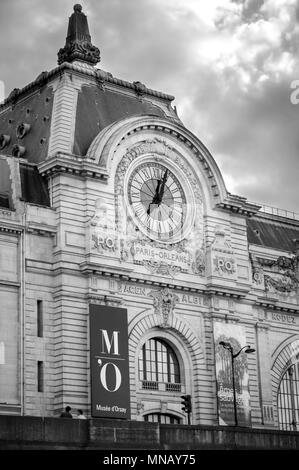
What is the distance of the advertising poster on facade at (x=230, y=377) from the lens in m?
73.8

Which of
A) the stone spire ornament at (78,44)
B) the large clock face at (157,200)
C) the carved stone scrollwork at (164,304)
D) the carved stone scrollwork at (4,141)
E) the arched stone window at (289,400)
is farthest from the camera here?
the arched stone window at (289,400)

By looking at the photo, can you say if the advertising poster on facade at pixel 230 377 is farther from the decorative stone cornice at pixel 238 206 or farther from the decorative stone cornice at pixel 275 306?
the decorative stone cornice at pixel 238 206

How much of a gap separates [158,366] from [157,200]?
1113cm

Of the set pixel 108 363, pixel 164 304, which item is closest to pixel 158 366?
pixel 164 304

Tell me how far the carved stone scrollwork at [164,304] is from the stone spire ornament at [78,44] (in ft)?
59.4

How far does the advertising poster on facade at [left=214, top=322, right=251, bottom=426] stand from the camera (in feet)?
242

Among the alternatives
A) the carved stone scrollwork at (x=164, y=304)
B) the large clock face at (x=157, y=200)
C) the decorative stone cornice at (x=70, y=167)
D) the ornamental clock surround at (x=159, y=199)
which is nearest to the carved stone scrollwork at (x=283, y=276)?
the ornamental clock surround at (x=159, y=199)

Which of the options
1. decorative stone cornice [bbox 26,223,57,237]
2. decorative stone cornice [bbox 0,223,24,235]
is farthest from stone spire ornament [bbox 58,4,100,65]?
decorative stone cornice [bbox 0,223,24,235]

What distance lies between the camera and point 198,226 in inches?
3031

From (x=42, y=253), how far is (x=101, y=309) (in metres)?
5.04

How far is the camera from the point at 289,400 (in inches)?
3238

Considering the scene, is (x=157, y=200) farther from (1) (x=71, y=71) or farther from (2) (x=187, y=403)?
(2) (x=187, y=403)

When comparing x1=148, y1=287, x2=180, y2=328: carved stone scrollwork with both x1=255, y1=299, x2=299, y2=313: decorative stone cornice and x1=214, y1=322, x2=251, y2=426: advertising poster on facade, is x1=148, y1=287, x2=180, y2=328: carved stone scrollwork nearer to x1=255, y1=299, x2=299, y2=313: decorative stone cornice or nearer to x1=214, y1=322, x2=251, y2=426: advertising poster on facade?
x1=214, y1=322, x2=251, y2=426: advertising poster on facade

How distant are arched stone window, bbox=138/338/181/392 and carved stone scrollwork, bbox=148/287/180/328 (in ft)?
5.04
